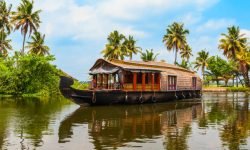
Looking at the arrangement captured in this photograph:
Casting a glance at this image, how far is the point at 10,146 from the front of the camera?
35.8 feet

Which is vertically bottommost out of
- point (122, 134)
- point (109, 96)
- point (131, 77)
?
point (122, 134)

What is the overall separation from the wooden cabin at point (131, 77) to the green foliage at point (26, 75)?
12.5m

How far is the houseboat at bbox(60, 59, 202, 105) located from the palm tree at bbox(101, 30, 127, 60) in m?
27.0

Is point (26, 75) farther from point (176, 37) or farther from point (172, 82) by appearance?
point (176, 37)

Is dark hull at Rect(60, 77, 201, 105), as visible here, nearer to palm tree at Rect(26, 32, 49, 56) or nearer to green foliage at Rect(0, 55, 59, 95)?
green foliage at Rect(0, 55, 59, 95)

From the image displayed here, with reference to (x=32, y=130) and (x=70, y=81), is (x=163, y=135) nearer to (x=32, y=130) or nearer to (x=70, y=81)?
(x=32, y=130)

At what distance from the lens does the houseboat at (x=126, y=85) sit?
83.1ft

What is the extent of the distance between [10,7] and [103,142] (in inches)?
1845

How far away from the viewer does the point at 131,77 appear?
1231 inches

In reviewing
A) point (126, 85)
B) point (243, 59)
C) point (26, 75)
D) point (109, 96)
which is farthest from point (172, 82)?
point (243, 59)

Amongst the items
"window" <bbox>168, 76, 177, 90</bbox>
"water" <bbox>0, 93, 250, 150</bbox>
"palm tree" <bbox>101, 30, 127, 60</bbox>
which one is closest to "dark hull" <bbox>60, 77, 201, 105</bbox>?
"window" <bbox>168, 76, 177, 90</bbox>

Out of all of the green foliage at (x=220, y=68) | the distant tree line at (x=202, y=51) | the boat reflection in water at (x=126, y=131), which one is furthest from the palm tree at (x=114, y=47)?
the boat reflection in water at (x=126, y=131)

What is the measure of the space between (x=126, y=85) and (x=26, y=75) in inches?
642

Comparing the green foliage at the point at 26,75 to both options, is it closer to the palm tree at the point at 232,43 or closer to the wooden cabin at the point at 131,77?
the wooden cabin at the point at 131,77
